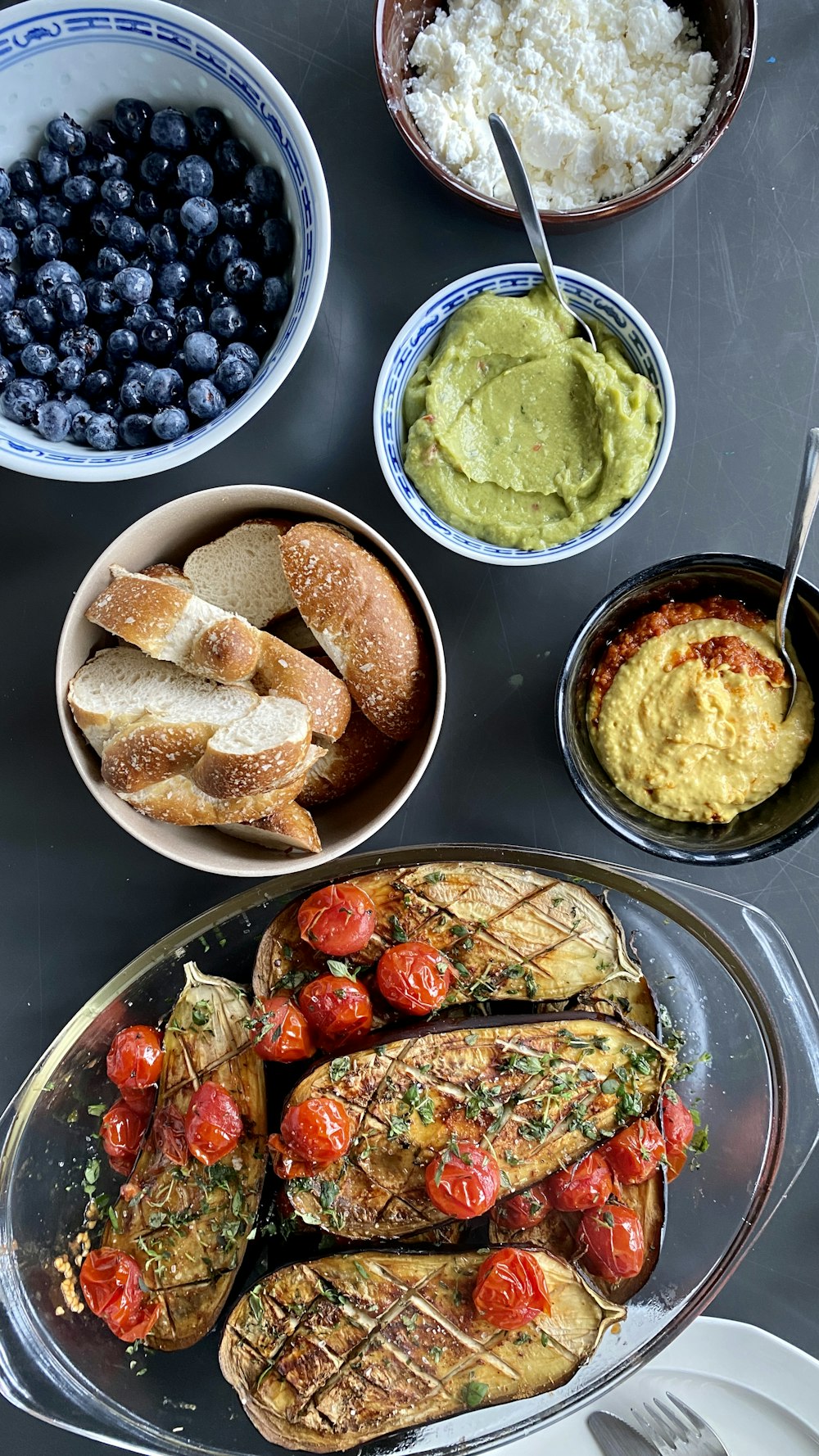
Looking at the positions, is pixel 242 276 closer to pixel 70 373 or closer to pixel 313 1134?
pixel 70 373

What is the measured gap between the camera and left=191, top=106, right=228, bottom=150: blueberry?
4.97 feet

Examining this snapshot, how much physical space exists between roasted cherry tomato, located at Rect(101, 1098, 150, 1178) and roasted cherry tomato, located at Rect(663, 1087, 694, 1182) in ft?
2.71

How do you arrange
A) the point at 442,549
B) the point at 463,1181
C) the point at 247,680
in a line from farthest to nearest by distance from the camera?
1. the point at 442,549
2. the point at 247,680
3. the point at 463,1181

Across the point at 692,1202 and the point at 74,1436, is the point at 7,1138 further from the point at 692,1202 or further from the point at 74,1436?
the point at 692,1202

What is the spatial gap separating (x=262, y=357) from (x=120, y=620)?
457 millimetres

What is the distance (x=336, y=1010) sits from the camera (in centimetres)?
154

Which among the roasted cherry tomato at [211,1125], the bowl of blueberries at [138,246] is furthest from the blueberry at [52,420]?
the roasted cherry tomato at [211,1125]

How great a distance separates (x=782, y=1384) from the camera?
182 centimetres

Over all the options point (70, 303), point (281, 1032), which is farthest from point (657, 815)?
point (70, 303)

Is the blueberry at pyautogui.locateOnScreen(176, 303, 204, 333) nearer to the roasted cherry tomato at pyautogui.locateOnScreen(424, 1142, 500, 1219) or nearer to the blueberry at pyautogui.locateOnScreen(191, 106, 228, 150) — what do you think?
the blueberry at pyautogui.locateOnScreen(191, 106, 228, 150)

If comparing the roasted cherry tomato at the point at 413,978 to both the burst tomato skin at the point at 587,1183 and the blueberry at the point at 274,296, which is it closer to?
the burst tomato skin at the point at 587,1183

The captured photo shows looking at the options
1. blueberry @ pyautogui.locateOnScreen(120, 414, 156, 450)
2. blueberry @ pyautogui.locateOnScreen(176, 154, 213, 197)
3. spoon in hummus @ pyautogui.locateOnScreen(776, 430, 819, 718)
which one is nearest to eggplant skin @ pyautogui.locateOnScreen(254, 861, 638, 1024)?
spoon in hummus @ pyautogui.locateOnScreen(776, 430, 819, 718)

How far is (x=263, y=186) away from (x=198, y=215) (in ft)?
0.37

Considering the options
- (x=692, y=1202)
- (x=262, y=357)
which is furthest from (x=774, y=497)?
A: (x=692, y=1202)
